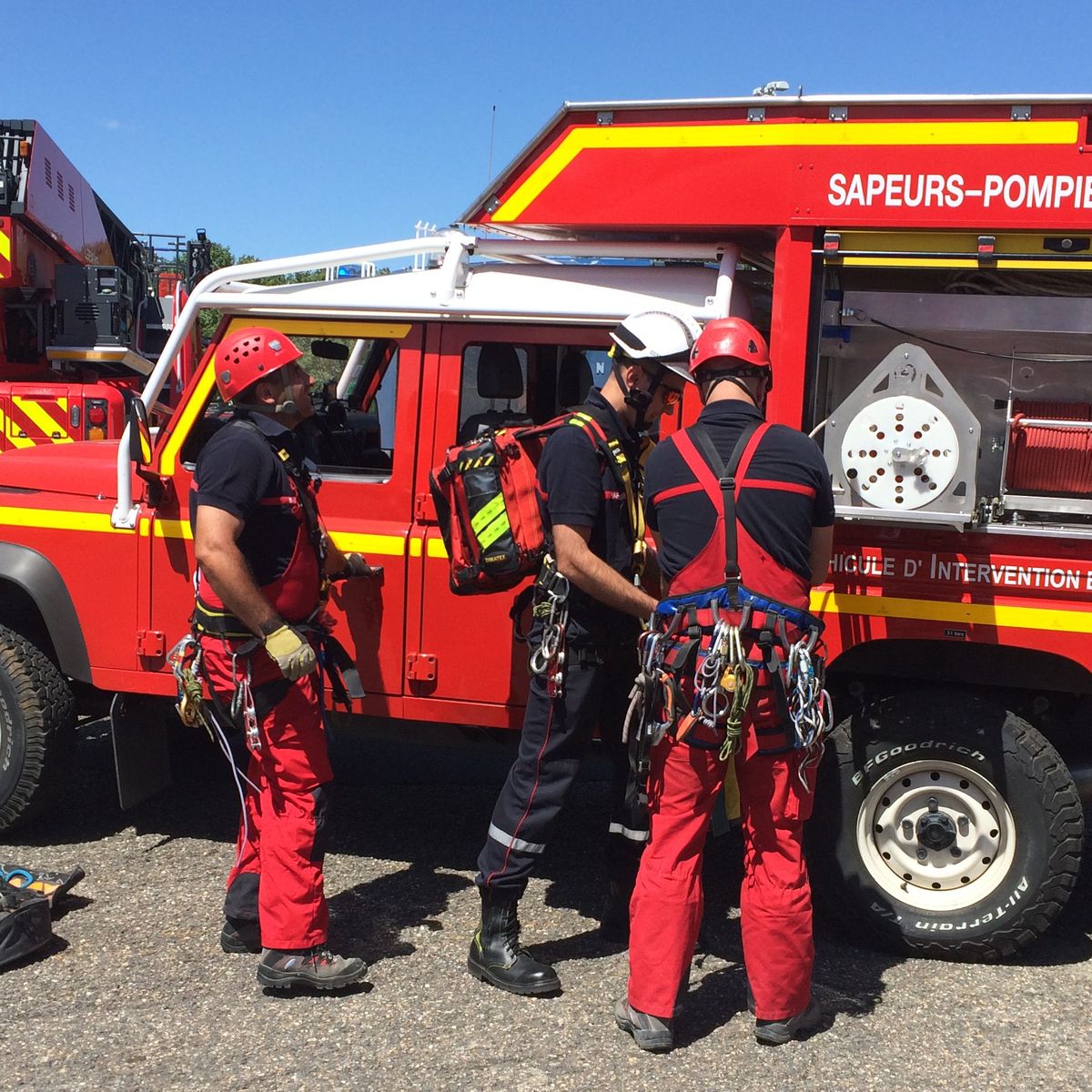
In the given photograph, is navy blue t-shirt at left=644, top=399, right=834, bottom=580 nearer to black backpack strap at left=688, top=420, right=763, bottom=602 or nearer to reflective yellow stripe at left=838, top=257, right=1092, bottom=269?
black backpack strap at left=688, top=420, right=763, bottom=602

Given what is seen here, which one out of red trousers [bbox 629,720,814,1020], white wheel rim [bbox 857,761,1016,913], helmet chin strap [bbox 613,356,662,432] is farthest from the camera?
white wheel rim [bbox 857,761,1016,913]

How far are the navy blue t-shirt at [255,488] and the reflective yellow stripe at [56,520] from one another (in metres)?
0.95

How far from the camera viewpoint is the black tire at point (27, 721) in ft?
15.9

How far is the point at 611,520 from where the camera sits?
12.7 ft

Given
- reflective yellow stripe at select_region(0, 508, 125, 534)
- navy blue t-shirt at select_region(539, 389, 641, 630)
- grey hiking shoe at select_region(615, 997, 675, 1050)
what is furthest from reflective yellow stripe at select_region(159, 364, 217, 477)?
grey hiking shoe at select_region(615, 997, 675, 1050)

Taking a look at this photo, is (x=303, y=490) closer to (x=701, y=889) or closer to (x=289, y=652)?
(x=289, y=652)

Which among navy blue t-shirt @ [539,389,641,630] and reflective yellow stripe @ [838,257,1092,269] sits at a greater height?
reflective yellow stripe @ [838,257,1092,269]

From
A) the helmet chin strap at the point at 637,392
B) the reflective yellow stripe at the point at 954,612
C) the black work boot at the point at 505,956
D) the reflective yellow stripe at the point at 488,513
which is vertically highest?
the helmet chin strap at the point at 637,392

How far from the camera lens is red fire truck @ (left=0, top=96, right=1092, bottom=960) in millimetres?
3906

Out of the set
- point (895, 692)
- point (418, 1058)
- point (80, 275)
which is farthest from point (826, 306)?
point (80, 275)

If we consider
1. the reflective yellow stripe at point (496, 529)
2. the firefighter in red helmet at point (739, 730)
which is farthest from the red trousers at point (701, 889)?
the reflective yellow stripe at point (496, 529)

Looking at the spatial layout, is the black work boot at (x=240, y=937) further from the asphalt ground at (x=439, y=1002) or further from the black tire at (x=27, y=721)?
the black tire at (x=27, y=721)

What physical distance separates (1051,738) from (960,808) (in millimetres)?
603

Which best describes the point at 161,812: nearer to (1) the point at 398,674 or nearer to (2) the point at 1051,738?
(1) the point at 398,674
